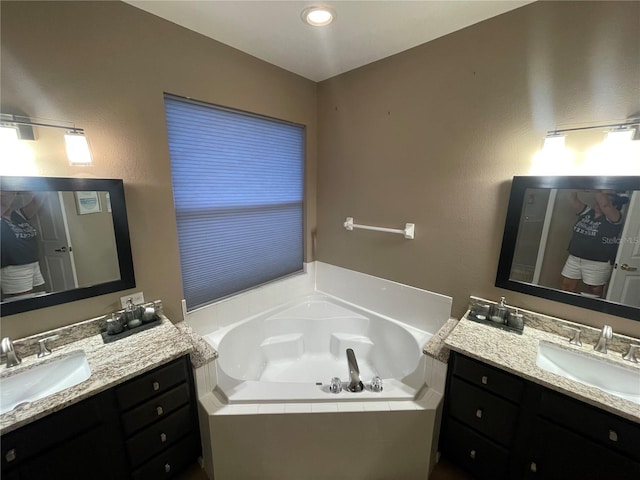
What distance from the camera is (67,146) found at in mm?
1286

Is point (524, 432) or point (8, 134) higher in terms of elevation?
point (8, 134)

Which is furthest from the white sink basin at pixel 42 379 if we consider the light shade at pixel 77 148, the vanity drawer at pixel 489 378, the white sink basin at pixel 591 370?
the white sink basin at pixel 591 370

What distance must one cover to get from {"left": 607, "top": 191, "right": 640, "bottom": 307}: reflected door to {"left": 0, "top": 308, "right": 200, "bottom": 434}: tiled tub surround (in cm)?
216

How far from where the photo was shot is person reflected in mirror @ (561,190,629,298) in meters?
1.32

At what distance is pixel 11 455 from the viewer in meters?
0.95

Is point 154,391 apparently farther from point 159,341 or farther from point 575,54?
point 575,54

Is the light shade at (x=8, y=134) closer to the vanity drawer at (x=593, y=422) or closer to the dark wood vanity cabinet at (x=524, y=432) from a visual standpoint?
the dark wood vanity cabinet at (x=524, y=432)

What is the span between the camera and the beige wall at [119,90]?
121 cm

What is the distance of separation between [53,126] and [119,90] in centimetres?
36

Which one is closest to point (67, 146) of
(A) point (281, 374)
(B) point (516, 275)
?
(A) point (281, 374)

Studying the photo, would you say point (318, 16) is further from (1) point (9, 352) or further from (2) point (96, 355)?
(1) point (9, 352)

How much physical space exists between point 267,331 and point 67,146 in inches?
68.7

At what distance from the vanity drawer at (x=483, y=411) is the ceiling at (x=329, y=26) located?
202cm

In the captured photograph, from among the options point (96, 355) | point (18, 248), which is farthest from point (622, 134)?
point (18, 248)
